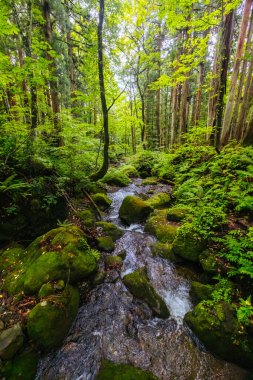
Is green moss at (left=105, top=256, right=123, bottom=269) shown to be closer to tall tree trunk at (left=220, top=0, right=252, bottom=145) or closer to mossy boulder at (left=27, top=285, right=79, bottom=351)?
mossy boulder at (left=27, top=285, right=79, bottom=351)

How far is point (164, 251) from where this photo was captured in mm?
5180

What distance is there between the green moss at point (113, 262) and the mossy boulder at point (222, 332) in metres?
2.01

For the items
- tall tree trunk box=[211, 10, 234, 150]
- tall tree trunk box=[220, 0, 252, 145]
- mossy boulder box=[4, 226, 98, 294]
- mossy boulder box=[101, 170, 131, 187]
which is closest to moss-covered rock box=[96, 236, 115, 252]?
mossy boulder box=[4, 226, 98, 294]

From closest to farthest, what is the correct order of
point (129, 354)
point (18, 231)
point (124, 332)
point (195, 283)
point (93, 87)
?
point (129, 354) → point (124, 332) → point (195, 283) → point (18, 231) → point (93, 87)

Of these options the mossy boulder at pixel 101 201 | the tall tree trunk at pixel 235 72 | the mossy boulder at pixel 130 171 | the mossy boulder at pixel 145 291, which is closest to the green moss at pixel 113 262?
the mossy boulder at pixel 145 291

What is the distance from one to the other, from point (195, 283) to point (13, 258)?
13.5ft

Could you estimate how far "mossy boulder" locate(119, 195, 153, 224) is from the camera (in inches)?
270

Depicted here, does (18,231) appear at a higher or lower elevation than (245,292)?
higher

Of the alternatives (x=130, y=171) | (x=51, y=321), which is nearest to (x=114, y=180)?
(x=130, y=171)

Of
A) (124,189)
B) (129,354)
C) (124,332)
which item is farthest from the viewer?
(124,189)

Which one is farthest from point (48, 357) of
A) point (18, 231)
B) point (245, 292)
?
point (245, 292)

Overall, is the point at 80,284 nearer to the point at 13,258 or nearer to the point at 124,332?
the point at 124,332

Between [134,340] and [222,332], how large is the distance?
1.47 meters

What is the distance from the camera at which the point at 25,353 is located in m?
2.87
